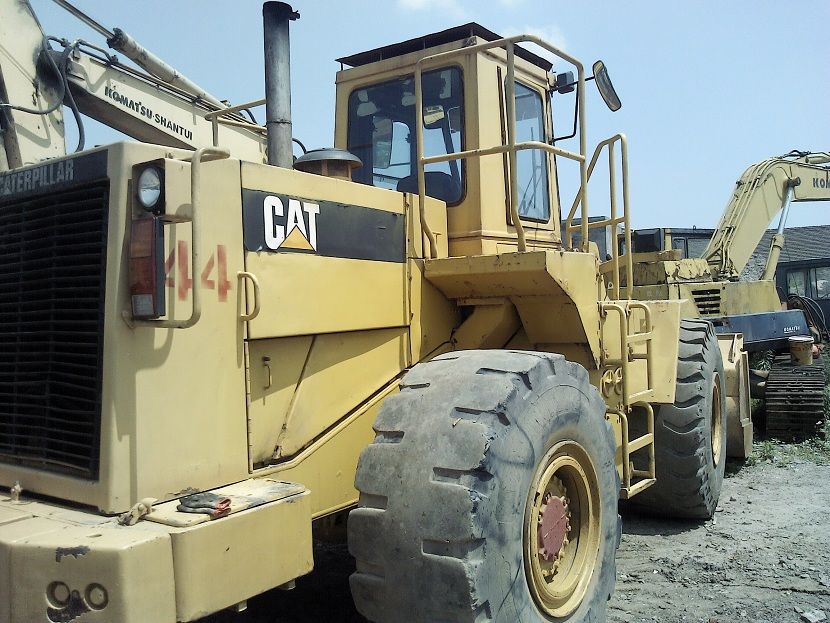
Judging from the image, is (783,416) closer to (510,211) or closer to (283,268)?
(510,211)

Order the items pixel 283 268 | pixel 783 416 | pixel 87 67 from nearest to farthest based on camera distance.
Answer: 1. pixel 283 268
2. pixel 87 67
3. pixel 783 416

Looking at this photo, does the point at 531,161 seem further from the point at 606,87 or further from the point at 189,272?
the point at 189,272

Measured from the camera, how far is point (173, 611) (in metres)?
2.30

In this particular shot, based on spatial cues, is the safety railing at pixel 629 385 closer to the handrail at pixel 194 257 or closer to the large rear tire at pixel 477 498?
the large rear tire at pixel 477 498

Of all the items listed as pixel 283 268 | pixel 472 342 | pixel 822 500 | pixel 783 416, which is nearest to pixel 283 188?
pixel 283 268

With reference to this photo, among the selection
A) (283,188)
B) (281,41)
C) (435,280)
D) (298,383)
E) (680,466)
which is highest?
(281,41)

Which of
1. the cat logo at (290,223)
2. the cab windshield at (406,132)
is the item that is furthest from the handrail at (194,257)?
the cab windshield at (406,132)

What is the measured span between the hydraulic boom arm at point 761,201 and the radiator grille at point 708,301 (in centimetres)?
110

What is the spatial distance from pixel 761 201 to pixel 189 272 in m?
12.2

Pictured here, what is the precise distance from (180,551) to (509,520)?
3.86 feet

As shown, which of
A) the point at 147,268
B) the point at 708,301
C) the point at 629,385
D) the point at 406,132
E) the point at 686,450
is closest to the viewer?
the point at 147,268

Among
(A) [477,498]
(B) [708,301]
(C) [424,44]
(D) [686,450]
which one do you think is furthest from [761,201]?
(A) [477,498]

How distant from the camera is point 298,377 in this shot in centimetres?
327

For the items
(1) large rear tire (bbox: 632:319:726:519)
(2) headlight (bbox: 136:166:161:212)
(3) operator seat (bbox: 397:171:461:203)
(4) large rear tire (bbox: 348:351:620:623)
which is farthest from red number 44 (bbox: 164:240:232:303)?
(1) large rear tire (bbox: 632:319:726:519)
